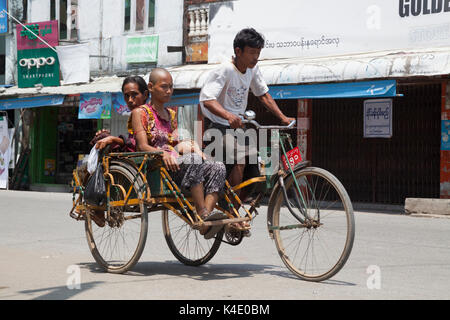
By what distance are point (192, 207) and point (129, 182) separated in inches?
25.2

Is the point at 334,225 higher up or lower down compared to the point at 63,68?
lower down

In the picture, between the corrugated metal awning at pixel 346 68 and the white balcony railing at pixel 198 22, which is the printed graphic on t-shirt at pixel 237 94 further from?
the white balcony railing at pixel 198 22

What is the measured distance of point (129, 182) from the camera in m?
5.65

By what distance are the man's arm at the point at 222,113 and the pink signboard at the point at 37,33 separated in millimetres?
16318

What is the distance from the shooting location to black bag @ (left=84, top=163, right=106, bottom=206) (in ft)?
18.6

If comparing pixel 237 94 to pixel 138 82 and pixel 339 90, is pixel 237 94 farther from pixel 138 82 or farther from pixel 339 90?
pixel 339 90

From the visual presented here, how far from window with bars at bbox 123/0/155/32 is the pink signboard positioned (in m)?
2.41

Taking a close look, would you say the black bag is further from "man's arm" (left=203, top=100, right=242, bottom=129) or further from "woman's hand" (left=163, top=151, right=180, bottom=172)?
"man's arm" (left=203, top=100, right=242, bottom=129)

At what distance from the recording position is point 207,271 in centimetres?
575

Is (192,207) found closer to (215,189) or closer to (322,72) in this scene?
(215,189)

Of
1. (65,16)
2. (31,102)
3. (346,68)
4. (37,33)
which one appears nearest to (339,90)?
(346,68)

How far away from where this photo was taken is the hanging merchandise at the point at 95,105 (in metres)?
18.2

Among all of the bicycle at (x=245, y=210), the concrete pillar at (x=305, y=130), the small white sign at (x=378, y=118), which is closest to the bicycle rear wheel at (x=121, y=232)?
the bicycle at (x=245, y=210)
